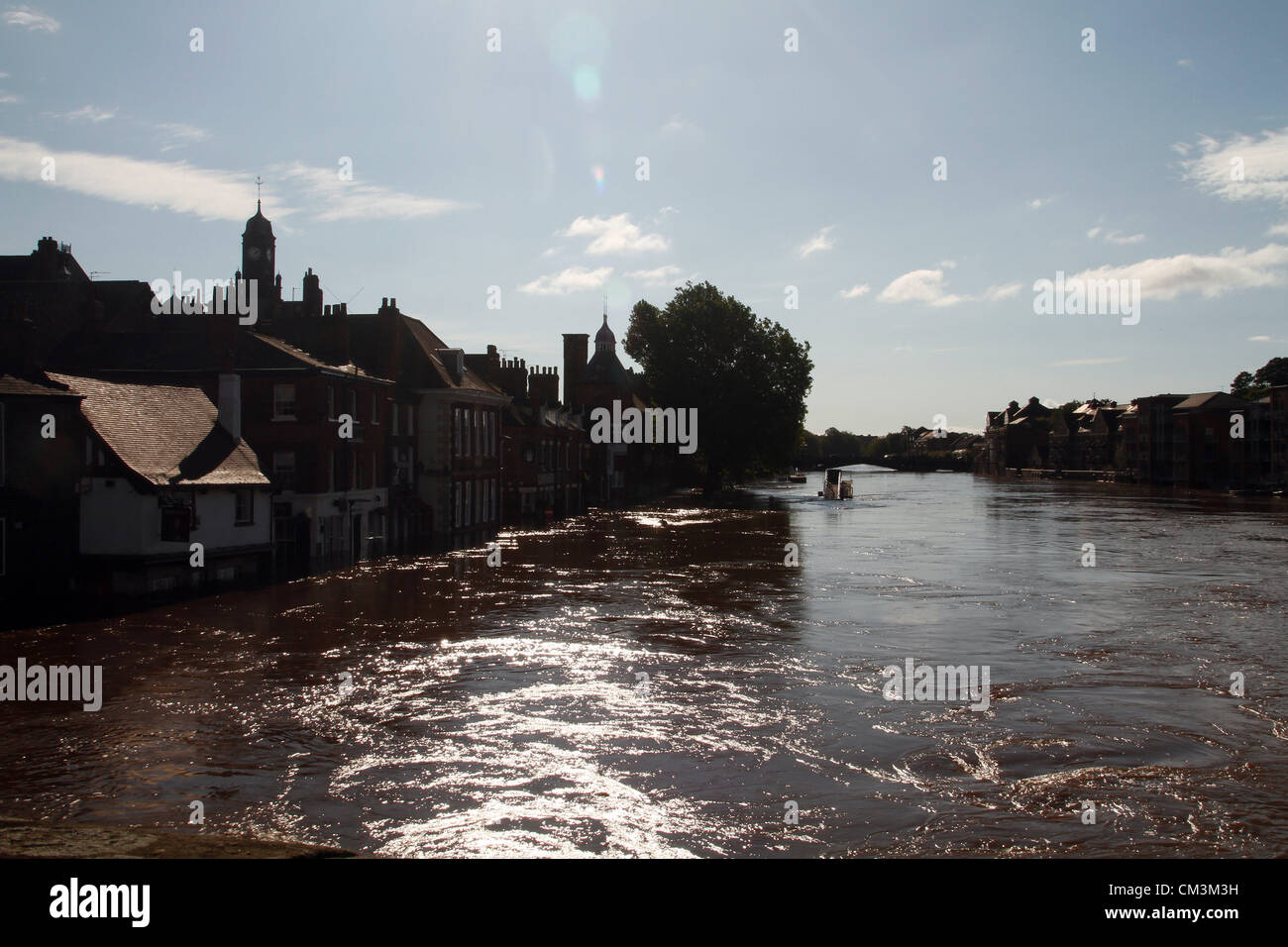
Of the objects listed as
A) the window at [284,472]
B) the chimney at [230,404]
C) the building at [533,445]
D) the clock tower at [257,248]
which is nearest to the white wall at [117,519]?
the chimney at [230,404]

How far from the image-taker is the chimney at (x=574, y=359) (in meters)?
117

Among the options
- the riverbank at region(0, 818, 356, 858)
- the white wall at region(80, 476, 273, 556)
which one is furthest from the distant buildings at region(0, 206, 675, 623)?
the riverbank at region(0, 818, 356, 858)

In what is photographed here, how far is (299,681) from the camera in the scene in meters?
22.7

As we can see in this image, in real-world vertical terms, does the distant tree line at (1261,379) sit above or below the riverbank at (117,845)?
above

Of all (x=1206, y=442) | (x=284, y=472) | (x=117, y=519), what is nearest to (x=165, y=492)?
(x=117, y=519)

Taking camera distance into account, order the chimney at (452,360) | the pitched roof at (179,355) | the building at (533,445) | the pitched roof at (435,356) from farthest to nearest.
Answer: the building at (533,445)
the chimney at (452,360)
the pitched roof at (435,356)
the pitched roof at (179,355)

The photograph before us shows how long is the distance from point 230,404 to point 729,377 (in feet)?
239

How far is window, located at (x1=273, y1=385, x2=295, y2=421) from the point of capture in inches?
1754

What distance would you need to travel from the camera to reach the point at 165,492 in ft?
114

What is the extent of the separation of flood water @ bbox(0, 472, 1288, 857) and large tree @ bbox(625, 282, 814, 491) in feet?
222

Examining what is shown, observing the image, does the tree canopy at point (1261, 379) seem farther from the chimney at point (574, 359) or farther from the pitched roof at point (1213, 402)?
the chimney at point (574, 359)

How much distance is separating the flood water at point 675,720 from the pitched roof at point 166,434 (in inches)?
194
